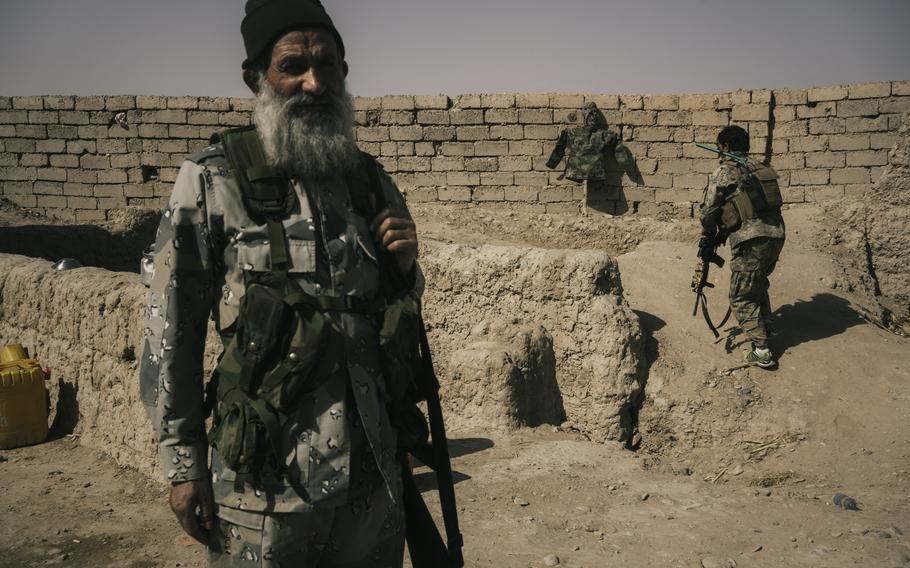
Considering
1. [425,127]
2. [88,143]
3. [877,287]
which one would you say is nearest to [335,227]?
[877,287]

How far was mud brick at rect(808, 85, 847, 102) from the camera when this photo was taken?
32.5 ft

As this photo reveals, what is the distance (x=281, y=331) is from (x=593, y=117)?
30.7 feet

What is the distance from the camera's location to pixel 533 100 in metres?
10.7

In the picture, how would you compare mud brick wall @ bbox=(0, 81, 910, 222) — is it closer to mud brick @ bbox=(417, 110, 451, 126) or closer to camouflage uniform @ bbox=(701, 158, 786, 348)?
mud brick @ bbox=(417, 110, 451, 126)

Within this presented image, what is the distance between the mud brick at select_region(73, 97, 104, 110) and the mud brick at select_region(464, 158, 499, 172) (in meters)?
5.96

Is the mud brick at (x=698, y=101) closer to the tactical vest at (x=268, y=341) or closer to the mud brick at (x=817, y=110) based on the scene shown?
the mud brick at (x=817, y=110)

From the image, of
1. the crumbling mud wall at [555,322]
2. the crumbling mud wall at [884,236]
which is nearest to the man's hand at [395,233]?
the crumbling mud wall at [555,322]

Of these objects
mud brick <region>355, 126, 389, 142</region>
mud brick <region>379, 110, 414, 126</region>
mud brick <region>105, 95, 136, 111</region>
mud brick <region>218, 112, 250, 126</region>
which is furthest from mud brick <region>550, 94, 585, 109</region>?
mud brick <region>105, 95, 136, 111</region>

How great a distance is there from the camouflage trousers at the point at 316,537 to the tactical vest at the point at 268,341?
115 millimetres

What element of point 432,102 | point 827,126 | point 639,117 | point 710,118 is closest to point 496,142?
point 432,102

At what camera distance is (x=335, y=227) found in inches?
68.6

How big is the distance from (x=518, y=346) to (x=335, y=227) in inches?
139

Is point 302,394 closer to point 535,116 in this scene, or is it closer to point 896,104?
point 535,116

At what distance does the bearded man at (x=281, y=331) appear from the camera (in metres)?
1.61
